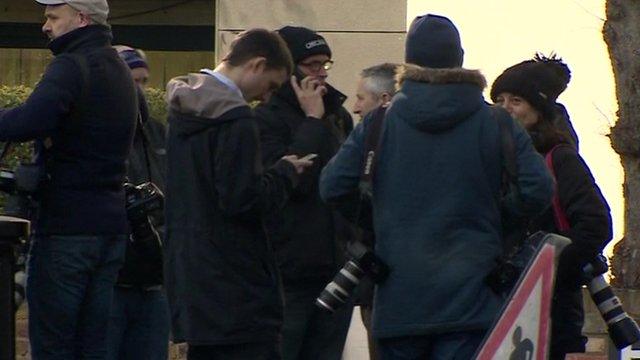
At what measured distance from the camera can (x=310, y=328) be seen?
7.84m

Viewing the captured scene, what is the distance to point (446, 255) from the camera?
6391 mm

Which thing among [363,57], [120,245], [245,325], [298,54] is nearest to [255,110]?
[298,54]

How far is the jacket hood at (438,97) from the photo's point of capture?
646 cm

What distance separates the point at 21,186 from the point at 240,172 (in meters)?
1.00

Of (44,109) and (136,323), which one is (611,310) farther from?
(44,109)

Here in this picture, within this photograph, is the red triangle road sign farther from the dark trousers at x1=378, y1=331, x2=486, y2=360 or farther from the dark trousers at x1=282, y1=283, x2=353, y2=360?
the dark trousers at x1=282, y1=283, x2=353, y2=360

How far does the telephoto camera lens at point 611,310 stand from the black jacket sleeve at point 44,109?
7.30 feet

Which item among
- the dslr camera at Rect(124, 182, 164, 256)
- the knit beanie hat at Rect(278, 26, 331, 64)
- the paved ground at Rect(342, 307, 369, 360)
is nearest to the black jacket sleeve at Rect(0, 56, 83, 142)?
the dslr camera at Rect(124, 182, 164, 256)

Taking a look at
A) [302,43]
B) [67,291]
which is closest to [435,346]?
[67,291]

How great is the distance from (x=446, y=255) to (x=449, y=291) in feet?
0.42

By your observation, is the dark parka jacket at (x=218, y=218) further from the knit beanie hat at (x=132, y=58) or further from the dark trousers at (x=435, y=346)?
the knit beanie hat at (x=132, y=58)

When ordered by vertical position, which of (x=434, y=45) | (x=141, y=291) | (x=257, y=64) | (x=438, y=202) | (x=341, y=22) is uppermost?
(x=434, y=45)

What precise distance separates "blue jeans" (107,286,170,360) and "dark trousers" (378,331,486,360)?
2.18 m

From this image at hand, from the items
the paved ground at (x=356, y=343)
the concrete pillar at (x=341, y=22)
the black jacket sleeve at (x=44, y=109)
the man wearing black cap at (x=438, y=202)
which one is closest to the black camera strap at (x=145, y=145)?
the black jacket sleeve at (x=44, y=109)
